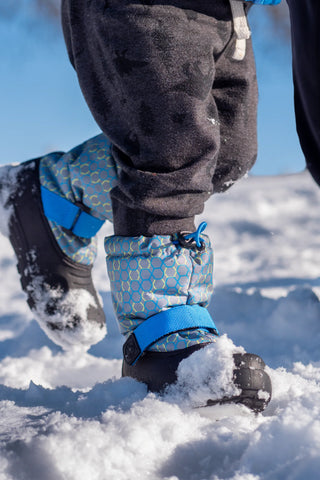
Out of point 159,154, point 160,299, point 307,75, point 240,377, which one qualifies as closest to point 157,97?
point 159,154

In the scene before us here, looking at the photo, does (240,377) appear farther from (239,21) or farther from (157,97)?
(239,21)

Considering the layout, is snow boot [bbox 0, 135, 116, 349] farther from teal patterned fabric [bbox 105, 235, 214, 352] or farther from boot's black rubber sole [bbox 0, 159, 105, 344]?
teal patterned fabric [bbox 105, 235, 214, 352]

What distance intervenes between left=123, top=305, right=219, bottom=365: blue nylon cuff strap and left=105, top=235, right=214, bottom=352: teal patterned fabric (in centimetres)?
1

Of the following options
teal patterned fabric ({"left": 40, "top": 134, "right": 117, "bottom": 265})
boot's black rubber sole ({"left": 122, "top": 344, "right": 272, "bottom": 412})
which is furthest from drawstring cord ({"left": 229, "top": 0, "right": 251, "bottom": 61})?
boot's black rubber sole ({"left": 122, "top": 344, "right": 272, "bottom": 412})

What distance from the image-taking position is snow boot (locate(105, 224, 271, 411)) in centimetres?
86

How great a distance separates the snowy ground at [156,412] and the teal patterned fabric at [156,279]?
0.12 metres

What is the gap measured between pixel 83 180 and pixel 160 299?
370 mm

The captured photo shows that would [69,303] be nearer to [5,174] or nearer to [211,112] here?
[5,174]

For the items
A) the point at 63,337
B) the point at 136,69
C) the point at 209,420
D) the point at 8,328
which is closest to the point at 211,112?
Result: the point at 136,69

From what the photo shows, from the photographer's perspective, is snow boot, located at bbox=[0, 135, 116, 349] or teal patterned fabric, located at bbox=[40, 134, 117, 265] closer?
teal patterned fabric, located at bbox=[40, 134, 117, 265]

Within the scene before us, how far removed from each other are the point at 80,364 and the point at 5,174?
52cm

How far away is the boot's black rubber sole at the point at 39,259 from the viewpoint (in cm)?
123

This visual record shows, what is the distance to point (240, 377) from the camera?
0.74 m

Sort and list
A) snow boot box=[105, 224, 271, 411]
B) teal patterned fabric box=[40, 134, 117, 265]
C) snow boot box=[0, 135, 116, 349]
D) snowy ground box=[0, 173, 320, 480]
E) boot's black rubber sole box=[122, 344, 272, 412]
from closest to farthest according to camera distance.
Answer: snowy ground box=[0, 173, 320, 480] < boot's black rubber sole box=[122, 344, 272, 412] < snow boot box=[105, 224, 271, 411] < teal patterned fabric box=[40, 134, 117, 265] < snow boot box=[0, 135, 116, 349]
